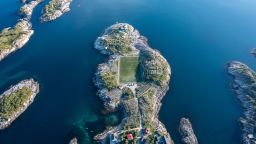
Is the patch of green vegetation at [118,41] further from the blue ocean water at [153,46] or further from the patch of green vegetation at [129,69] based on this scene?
the blue ocean water at [153,46]

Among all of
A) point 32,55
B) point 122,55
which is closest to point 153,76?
point 122,55

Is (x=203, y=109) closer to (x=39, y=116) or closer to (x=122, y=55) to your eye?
(x=122, y=55)

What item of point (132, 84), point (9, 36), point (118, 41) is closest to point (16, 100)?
point (132, 84)

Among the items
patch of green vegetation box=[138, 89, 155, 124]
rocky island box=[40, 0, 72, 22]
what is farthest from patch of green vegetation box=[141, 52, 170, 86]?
rocky island box=[40, 0, 72, 22]

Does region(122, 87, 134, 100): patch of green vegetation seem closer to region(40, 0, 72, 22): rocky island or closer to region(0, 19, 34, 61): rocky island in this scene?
region(0, 19, 34, 61): rocky island

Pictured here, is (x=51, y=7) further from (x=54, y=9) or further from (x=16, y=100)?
(x=16, y=100)

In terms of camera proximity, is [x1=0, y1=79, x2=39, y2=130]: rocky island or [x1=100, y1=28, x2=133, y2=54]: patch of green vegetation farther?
[x1=100, y1=28, x2=133, y2=54]: patch of green vegetation

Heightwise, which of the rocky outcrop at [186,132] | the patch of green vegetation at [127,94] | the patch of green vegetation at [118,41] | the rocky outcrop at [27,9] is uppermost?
the rocky outcrop at [27,9]

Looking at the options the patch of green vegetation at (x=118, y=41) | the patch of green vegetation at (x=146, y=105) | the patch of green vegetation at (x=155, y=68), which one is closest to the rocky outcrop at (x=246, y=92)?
the patch of green vegetation at (x=155, y=68)

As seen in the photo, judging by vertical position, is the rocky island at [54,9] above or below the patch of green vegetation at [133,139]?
above
